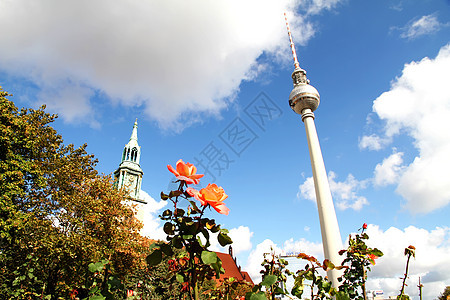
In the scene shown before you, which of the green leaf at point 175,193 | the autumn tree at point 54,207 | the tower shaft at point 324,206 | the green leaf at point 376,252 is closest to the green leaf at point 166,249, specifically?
the green leaf at point 175,193

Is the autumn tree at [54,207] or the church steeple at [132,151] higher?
the church steeple at [132,151]

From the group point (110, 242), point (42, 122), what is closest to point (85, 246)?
point (110, 242)

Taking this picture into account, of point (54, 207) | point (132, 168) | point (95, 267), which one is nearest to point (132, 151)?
point (132, 168)

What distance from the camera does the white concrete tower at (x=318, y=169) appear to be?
23.9m

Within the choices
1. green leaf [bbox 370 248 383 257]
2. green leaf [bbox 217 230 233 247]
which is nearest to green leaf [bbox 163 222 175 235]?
green leaf [bbox 217 230 233 247]

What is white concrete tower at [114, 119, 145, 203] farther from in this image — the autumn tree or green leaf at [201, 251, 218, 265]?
green leaf at [201, 251, 218, 265]

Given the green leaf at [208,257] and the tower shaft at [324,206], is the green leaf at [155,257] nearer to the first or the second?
the green leaf at [208,257]

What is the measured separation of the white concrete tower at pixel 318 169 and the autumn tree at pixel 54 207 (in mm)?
16170

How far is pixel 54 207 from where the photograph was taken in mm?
15250

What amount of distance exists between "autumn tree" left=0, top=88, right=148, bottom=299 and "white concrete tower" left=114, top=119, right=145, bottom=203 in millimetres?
30320

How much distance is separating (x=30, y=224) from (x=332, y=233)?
2370 cm

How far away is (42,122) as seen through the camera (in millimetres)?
16688

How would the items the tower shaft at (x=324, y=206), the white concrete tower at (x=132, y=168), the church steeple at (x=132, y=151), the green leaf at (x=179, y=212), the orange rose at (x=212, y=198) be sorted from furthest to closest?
the church steeple at (x=132, y=151), the white concrete tower at (x=132, y=168), the tower shaft at (x=324, y=206), the green leaf at (x=179, y=212), the orange rose at (x=212, y=198)

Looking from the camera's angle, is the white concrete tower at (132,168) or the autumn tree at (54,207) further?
the white concrete tower at (132,168)
